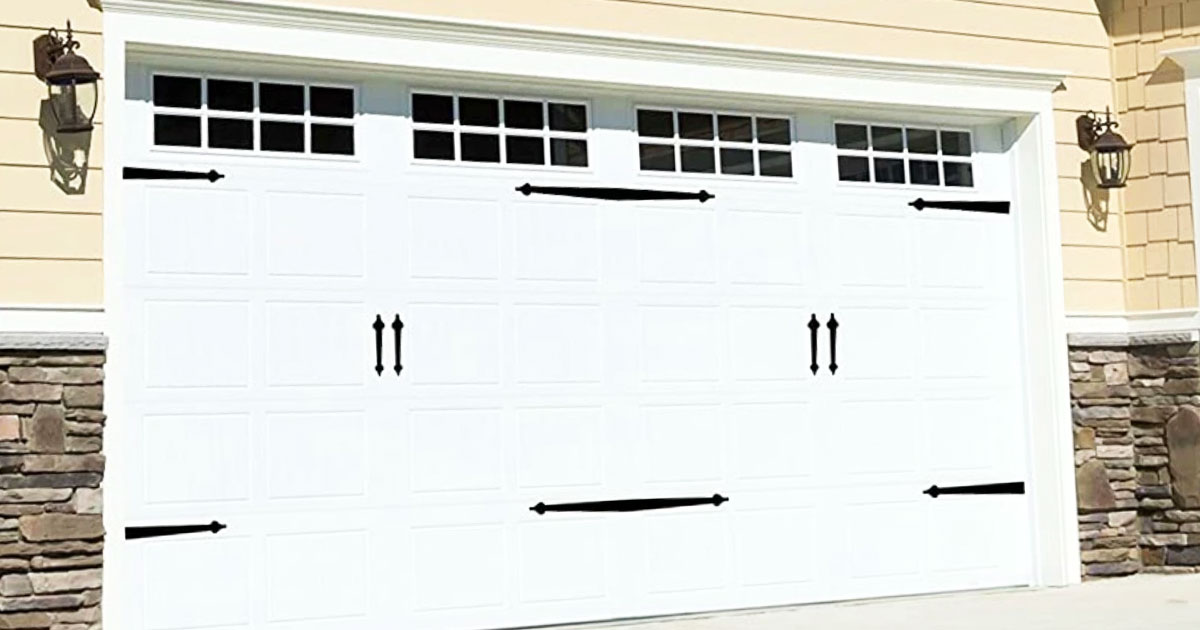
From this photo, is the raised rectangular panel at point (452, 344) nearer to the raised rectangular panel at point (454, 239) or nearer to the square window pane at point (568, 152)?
the raised rectangular panel at point (454, 239)

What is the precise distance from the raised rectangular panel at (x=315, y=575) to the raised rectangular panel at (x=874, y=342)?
2604 mm

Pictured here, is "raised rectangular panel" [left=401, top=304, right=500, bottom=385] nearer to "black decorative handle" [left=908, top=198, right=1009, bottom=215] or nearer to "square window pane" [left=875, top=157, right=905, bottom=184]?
"square window pane" [left=875, top=157, right=905, bottom=184]

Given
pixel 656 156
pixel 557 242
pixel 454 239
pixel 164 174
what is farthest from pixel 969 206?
pixel 164 174

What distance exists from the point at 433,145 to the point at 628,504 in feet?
6.38

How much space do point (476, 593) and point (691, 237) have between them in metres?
2.04

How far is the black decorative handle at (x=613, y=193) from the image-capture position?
828 centimetres

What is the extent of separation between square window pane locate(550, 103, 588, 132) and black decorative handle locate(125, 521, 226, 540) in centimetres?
249

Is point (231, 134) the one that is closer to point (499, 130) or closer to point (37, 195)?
point (37, 195)

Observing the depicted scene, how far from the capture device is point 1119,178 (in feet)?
31.8

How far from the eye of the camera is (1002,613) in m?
8.27

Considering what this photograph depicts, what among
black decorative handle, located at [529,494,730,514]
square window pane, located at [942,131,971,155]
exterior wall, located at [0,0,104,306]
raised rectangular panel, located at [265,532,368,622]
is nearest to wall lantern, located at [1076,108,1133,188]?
square window pane, located at [942,131,971,155]

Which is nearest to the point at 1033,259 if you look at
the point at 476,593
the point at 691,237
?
the point at 691,237

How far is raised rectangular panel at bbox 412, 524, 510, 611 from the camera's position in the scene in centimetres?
789

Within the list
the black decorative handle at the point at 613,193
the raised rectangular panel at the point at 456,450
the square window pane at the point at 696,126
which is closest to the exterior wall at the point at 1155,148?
the square window pane at the point at 696,126
